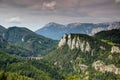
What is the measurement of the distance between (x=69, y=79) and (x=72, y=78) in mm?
1982

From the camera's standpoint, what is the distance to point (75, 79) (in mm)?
163625

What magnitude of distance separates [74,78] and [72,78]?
1234mm

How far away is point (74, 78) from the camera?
165 meters

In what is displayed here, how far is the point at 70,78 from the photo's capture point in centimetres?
16500

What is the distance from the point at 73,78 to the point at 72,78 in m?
0.62

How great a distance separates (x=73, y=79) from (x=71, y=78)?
76.2 inches

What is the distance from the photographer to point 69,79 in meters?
164

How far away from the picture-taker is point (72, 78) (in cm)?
16488

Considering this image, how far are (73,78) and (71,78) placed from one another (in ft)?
4.09

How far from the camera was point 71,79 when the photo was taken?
164000mm

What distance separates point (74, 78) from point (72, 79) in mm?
1767

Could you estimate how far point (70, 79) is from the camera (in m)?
164

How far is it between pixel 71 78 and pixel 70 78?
62 cm

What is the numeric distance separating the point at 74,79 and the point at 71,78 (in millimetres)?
2506
